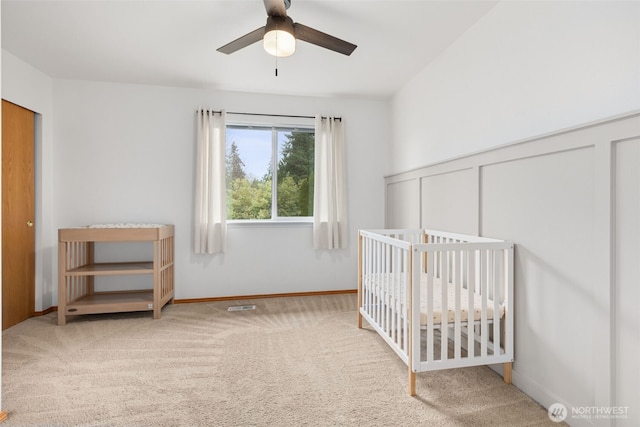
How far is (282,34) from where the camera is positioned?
69.4 inches

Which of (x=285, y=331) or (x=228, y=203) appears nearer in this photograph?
(x=285, y=331)

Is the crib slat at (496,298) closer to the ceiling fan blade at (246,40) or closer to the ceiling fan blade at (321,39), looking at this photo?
the ceiling fan blade at (321,39)

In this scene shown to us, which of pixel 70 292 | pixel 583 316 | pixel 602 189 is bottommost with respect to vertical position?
pixel 70 292

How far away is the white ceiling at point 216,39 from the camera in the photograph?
202cm

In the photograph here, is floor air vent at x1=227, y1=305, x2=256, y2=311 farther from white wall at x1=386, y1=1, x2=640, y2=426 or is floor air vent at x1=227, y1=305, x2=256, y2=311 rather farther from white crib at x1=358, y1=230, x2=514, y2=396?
white wall at x1=386, y1=1, x2=640, y2=426

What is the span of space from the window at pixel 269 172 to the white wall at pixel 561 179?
1.81m

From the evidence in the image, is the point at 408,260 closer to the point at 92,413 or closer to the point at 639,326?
the point at 639,326

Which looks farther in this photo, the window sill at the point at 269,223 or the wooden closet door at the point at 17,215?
the window sill at the point at 269,223

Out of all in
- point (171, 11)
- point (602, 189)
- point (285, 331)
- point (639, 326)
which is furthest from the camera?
point (285, 331)

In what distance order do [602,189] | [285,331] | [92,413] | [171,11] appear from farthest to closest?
[285,331] < [171,11] < [92,413] < [602,189]

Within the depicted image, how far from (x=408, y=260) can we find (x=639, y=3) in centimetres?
140

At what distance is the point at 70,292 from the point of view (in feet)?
9.61

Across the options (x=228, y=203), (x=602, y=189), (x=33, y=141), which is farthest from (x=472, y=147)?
(x=33, y=141)
